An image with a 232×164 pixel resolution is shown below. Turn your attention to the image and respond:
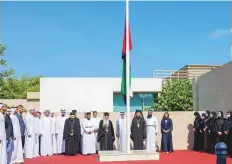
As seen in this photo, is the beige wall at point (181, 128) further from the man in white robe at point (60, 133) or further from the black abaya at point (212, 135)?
the black abaya at point (212, 135)

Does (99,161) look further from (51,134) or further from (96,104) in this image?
(96,104)

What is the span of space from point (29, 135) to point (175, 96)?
14.5 meters

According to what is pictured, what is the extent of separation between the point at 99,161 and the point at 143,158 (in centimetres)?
132

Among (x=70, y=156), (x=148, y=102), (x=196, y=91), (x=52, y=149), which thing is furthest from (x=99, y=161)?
(x=148, y=102)

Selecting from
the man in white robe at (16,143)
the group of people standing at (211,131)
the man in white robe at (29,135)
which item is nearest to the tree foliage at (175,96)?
the group of people standing at (211,131)

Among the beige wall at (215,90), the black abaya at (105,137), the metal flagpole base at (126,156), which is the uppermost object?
the beige wall at (215,90)

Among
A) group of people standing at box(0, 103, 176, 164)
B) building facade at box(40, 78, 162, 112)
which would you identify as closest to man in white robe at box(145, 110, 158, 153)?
group of people standing at box(0, 103, 176, 164)

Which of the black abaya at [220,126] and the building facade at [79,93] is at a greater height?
the building facade at [79,93]

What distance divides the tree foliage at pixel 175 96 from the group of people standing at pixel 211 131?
999 centimetres

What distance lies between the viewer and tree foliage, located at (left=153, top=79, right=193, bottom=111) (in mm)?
27156

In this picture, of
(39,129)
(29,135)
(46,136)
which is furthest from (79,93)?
(29,135)

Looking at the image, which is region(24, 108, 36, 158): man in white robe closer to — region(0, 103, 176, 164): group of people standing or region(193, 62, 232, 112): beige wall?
region(0, 103, 176, 164): group of people standing

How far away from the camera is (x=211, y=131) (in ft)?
50.6

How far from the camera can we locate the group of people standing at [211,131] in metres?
14.6
